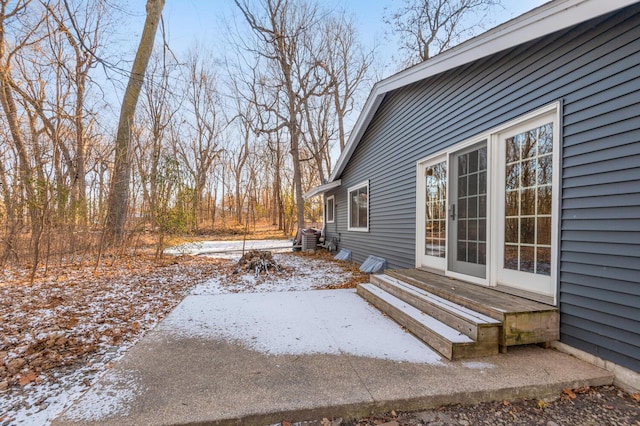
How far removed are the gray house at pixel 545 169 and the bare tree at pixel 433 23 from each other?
888cm

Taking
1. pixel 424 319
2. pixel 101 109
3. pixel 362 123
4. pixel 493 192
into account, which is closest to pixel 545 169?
pixel 493 192

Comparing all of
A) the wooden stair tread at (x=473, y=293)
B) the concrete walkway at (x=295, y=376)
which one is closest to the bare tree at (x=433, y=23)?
the wooden stair tread at (x=473, y=293)

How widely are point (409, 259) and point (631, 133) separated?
3.27 metres

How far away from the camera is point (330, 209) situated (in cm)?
1077

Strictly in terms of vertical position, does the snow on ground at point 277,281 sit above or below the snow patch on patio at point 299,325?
below

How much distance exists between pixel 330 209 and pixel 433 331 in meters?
8.44

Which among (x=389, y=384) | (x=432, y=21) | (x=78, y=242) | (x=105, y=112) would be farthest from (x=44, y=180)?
(x=432, y=21)

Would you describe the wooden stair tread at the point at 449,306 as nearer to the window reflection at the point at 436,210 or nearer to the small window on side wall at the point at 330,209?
the window reflection at the point at 436,210

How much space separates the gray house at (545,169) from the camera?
6.53 ft

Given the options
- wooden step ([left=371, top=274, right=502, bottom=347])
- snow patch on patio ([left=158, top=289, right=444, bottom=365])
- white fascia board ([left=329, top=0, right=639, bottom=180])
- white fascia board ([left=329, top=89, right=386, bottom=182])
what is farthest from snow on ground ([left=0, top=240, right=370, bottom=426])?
white fascia board ([left=329, top=89, right=386, bottom=182])

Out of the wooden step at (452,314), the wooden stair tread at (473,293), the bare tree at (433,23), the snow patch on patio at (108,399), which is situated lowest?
the snow patch on patio at (108,399)

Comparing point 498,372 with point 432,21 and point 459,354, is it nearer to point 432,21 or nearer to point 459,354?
point 459,354

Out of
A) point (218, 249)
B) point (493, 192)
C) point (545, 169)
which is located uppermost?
point (545, 169)

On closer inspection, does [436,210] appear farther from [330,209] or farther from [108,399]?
[330,209]
